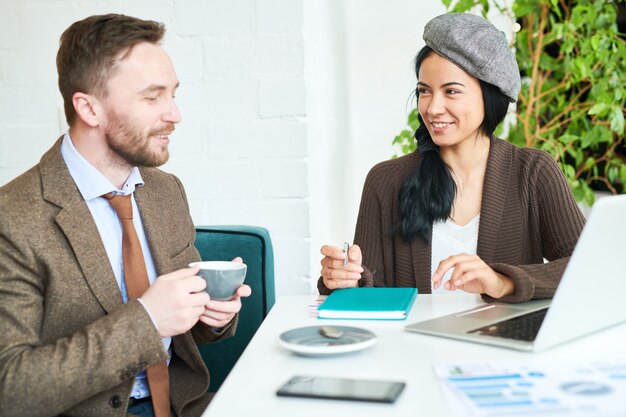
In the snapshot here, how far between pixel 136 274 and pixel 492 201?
3.15 feet

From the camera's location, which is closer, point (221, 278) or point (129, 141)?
point (221, 278)

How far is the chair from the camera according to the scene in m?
1.77

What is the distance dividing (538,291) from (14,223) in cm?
97

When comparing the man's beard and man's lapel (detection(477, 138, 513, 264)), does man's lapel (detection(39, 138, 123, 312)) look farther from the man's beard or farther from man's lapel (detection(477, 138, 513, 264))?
man's lapel (detection(477, 138, 513, 264))

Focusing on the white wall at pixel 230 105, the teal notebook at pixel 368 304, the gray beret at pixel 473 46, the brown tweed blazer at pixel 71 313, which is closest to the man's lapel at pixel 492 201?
the gray beret at pixel 473 46

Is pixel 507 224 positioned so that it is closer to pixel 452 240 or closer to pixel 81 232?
pixel 452 240

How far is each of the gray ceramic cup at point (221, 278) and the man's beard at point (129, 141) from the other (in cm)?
31

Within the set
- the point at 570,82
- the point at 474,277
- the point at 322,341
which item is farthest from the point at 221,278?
the point at 570,82

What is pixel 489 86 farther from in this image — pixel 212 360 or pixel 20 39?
pixel 20 39

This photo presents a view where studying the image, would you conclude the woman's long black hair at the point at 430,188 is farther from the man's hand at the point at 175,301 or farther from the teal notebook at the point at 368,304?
the man's hand at the point at 175,301

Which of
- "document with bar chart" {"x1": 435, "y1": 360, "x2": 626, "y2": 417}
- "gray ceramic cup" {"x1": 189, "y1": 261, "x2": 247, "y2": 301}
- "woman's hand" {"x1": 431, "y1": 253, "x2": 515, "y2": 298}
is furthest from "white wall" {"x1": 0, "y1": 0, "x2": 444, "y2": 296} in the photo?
"document with bar chart" {"x1": 435, "y1": 360, "x2": 626, "y2": 417}

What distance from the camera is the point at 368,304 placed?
1385 mm

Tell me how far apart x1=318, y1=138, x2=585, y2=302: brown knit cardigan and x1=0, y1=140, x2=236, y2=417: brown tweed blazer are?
0.59 m

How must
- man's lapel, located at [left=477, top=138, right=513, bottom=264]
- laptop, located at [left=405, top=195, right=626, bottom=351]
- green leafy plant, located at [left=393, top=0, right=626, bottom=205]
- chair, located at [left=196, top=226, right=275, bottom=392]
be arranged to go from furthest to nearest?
green leafy plant, located at [left=393, top=0, right=626, bottom=205]
man's lapel, located at [left=477, top=138, right=513, bottom=264]
chair, located at [left=196, top=226, right=275, bottom=392]
laptop, located at [left=405, top=195, right=626, bottom=351]
